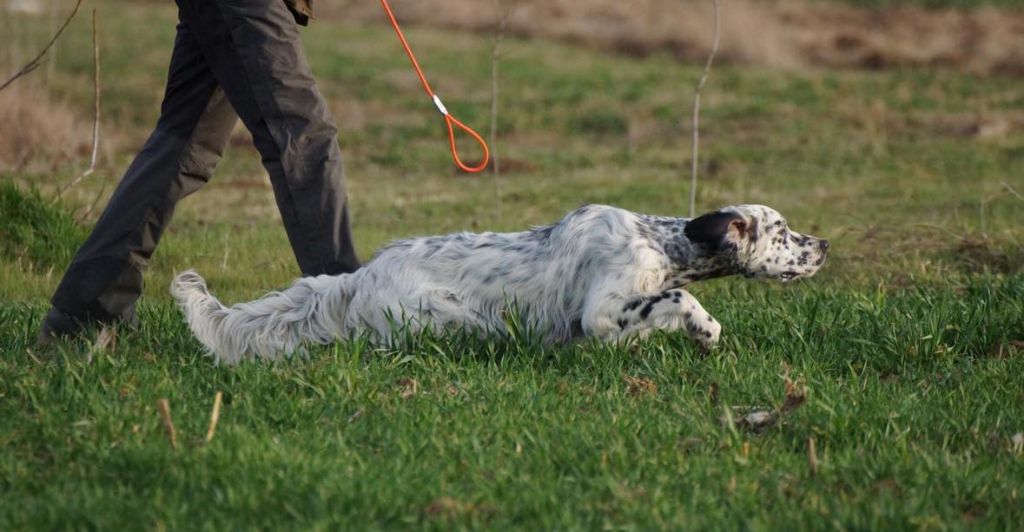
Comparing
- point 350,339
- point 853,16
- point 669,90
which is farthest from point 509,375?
point 853,16

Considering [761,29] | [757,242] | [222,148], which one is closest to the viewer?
[757,242]

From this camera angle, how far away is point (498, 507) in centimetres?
403

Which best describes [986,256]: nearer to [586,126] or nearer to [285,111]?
[285,111]

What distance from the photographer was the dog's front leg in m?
5.66

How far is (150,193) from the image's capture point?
6105mm

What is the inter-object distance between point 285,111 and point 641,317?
166 cm

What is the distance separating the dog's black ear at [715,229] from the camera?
587 centimetres

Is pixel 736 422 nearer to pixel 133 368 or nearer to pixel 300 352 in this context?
pixel 300 352

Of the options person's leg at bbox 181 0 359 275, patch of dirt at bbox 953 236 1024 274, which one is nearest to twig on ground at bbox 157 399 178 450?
person's leg at bbox 181 0 359 275

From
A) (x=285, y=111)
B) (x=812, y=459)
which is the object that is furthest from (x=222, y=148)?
(x=812, y=459)

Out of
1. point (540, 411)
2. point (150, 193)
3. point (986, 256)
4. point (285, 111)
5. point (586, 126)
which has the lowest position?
point (586, 126)

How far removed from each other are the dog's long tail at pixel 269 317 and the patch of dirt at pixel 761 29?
1548 cm

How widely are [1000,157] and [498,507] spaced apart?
12.4 metres

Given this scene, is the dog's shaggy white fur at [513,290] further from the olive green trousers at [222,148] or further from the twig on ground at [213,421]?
the twig on ground at [213,421]
